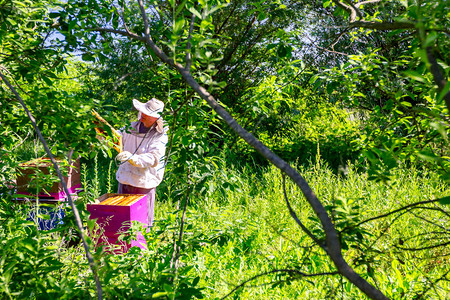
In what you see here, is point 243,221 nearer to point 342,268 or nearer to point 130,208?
point 130,208

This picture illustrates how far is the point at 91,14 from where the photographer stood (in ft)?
6.25

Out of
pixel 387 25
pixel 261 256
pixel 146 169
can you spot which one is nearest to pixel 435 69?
pixel 387 25

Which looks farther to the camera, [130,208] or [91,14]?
[130,208]

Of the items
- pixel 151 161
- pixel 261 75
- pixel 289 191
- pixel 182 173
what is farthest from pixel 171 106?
pixel 261 75

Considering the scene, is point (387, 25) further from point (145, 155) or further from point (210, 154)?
point (145, 155)

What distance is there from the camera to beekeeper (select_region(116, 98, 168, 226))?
158 inches

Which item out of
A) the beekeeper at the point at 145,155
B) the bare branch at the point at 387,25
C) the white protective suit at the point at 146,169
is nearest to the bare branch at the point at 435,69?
the bare branch at the point at 387,25

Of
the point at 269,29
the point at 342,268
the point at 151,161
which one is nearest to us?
the point at 342,268

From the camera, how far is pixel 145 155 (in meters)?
3.97

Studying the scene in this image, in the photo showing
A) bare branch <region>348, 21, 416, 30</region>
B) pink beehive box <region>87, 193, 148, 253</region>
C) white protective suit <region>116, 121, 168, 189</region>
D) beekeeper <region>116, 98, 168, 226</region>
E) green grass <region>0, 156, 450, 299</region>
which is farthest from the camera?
white protective suit <region>116, 121, 168, 189</region>

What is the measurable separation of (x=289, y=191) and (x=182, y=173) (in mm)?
2983

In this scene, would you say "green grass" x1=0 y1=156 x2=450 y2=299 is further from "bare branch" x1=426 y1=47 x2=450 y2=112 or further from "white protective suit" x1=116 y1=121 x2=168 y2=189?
"white protective suit" x1=116 y1=121 x2=168 y2=189

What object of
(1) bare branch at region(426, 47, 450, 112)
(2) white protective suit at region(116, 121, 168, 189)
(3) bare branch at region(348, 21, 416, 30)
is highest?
(3) bare branch at region(348, 21, 416, 30)

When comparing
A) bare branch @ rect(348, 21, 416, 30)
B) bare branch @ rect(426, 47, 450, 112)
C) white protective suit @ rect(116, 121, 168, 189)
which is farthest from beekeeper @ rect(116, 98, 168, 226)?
bare branch @ rect(426, 47, 450, 112)
